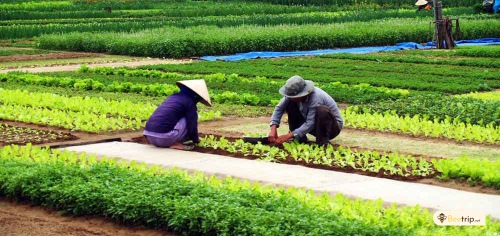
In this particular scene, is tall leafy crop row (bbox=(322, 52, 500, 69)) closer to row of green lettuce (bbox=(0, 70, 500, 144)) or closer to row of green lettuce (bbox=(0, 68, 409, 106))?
row of green lettuce (bbox=(0, 68, 409, 106))

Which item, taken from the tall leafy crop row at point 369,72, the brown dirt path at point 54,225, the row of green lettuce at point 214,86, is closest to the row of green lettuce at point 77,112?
the row of green lettuce at point 214,86

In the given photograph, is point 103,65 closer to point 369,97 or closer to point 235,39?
point 235,39

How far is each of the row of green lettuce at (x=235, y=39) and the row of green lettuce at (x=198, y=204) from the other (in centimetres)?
2015

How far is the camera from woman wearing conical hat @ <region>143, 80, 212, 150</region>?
13109 millimetres

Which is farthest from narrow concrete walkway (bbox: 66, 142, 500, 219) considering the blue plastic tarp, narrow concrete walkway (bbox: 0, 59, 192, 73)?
the blue plastic tarp

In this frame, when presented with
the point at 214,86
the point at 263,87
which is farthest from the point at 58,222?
the point at 214,86

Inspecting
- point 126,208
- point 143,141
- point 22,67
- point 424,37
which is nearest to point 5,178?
point 126,208

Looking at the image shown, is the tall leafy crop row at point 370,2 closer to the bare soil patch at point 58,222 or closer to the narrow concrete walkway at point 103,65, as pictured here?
the narrow concrete walkway at point 103,65

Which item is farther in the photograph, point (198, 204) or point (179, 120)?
point (179, 120)

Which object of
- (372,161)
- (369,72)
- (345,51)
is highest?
(372,161)

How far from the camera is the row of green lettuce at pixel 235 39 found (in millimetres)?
31062

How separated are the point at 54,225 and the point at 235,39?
2244 centimetres

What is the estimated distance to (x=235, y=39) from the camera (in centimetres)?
3161

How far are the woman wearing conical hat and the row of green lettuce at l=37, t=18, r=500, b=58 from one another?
17374 mm
